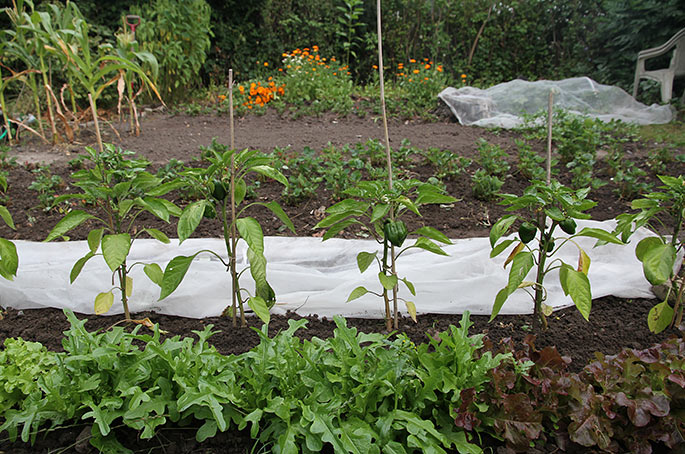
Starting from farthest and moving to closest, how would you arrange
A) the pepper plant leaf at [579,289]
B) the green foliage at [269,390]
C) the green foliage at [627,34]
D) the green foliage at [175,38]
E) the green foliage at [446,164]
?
the green foliage at [627,34], the green foliage at [175,38], the green foliage at [446,164], the pepper plant leaf at [579,289], the green foliage at [269,390]

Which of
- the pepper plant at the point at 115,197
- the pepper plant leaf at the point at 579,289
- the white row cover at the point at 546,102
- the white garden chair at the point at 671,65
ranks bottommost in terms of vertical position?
the pepper plant leaf at the point at 579,289

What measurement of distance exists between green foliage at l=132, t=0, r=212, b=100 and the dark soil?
2.43ft

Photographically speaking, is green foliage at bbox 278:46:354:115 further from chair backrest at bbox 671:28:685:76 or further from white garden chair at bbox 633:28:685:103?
chair backrest at bbox 671:28:685:76

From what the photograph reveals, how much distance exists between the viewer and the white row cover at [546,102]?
7266 mm

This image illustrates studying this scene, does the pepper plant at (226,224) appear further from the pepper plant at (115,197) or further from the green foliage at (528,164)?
the green foliage at (528,164)

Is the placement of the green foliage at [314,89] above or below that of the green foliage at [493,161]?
above

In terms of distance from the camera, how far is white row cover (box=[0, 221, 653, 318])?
257 centimetres

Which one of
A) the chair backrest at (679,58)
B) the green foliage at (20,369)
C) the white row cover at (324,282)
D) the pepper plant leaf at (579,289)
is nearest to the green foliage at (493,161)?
the white row cover at (324,282)

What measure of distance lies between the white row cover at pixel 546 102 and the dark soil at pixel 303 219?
42cm

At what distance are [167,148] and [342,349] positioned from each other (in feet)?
14.8

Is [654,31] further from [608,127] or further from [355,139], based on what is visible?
[355,139]

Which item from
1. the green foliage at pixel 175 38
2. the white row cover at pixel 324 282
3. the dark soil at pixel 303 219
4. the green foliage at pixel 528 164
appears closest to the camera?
the dark soil at pixel 303 219

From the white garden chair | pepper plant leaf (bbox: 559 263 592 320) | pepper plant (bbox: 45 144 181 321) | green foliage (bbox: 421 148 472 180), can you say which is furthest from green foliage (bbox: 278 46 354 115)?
pepper plant leaf (bbox: 559 263 592 320)

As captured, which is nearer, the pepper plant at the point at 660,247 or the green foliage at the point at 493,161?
the pepper plant at the point at 660,247
